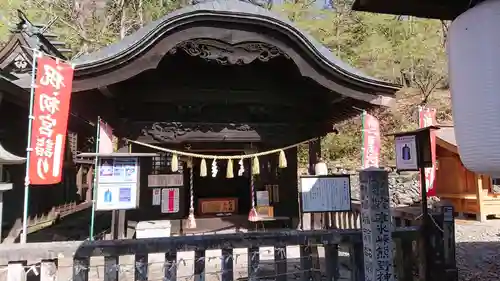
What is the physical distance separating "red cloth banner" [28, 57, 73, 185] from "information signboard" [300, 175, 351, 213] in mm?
4233

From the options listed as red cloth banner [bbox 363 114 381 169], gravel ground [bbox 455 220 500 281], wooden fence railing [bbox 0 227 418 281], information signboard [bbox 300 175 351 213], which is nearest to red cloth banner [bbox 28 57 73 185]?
wooden fence railing [bbox 0 227 418 281]

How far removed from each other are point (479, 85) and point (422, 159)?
11.2 ft

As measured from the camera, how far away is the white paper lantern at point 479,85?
2590mm

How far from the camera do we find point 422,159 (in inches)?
230

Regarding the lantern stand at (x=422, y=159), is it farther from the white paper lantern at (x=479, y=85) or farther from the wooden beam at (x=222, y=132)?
the white paper lantern at (x=479, y=85)

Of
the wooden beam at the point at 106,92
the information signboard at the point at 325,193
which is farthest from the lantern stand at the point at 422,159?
the wooden beam at the point at 106,92

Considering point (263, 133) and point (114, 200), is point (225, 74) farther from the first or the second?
point (114, 200)

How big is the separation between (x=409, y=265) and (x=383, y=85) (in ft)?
9.57

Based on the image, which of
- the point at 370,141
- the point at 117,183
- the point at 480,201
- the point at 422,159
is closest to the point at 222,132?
the point at 117,183

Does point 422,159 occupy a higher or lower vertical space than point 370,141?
lower

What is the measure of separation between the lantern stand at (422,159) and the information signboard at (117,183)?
4218 millimetres

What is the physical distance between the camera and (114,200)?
5.65 meters

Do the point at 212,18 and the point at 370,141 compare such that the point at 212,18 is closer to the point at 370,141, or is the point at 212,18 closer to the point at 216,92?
the point at 216,92

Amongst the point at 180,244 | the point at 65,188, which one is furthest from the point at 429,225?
the point at 65,188
